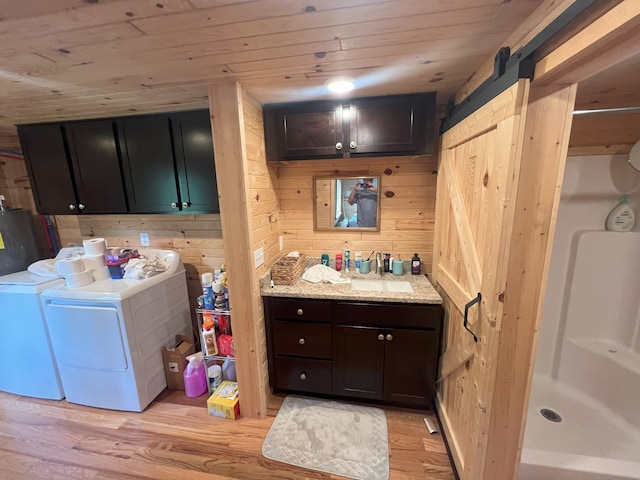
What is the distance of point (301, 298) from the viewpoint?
1788 millimetres

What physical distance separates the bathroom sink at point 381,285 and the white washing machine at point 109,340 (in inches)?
61.8

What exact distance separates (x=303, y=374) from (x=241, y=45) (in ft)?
6.60

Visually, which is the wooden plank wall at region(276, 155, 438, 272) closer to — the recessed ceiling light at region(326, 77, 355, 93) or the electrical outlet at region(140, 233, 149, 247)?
the recessed ceiling light at region(326, 77, 355, 93)

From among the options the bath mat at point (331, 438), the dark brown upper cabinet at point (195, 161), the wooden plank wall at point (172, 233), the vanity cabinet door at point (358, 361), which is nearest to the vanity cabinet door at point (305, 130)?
the dark brown upper cabinet at point (195, 161)

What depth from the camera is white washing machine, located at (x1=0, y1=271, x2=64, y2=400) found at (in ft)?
6.05

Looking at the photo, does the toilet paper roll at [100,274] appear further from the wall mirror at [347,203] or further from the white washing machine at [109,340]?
the wall mirror at [347,203]

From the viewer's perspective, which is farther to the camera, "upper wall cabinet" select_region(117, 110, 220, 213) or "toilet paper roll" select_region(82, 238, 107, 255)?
"toilet paper roll" select_region(82, 238, 107, 255)

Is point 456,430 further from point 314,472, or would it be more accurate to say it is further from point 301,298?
point 301,298

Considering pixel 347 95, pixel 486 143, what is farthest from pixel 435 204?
pixel 347 95

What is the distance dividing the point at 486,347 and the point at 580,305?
1.37 metres

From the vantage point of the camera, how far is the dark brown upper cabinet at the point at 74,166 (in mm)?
2031

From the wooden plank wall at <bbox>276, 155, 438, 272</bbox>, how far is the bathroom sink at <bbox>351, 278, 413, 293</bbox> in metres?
0.29

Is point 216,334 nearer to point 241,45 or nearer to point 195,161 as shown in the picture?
point 195,161

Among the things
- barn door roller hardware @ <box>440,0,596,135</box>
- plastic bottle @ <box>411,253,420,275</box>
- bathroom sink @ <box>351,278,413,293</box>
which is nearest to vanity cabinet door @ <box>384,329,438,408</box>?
bathroom sink @ <box>351,278,413,293</box>
